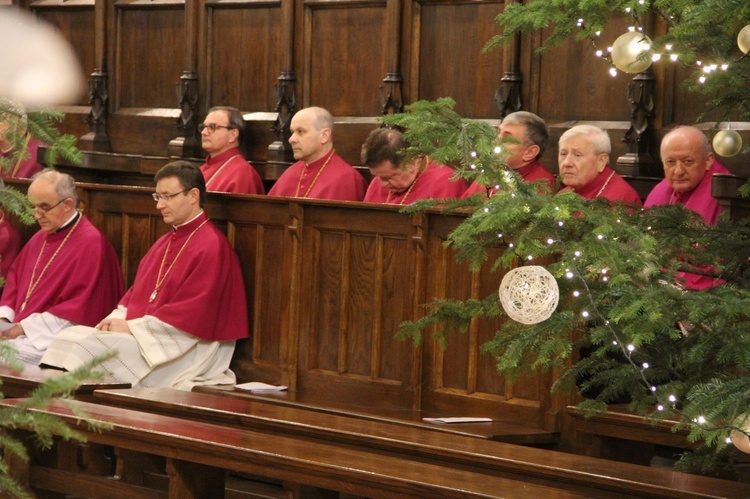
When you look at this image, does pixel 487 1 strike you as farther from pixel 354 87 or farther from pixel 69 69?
pixel 69 69

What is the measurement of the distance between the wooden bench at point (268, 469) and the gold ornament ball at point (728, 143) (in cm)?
112

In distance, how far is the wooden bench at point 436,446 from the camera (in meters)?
4.17

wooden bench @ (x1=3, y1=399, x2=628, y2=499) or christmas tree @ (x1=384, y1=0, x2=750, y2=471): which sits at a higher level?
christmas tree @ (x1=384, y1=0, x2=750, y2=471)

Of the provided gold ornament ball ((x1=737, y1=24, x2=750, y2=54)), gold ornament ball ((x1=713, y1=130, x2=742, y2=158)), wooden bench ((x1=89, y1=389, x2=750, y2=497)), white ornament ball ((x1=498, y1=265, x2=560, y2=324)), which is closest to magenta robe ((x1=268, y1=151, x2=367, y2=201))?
wooden bench ((x1=89, y1=389, x2=750, y2=497))

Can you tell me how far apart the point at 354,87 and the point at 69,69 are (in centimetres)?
314

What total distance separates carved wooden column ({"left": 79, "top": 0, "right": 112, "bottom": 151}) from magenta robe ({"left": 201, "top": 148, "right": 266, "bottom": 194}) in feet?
5.82

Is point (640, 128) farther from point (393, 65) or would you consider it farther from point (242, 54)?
point (242, 54)

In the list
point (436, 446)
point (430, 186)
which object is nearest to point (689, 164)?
point (430, 186)

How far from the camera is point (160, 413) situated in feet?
18.7

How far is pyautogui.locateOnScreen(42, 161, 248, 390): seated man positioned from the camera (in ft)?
22.7

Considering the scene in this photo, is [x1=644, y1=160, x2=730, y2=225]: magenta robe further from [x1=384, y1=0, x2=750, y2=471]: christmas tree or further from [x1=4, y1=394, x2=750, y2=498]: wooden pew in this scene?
[x1=384, y1=0, x2=750, y2=471]: christmas tree

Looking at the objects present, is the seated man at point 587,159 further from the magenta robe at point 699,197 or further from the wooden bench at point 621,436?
the wooden bench at point 621,436

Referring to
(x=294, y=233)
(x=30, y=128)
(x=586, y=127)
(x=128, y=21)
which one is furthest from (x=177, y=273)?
(x=30, y=128)

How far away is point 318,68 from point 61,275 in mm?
2718
